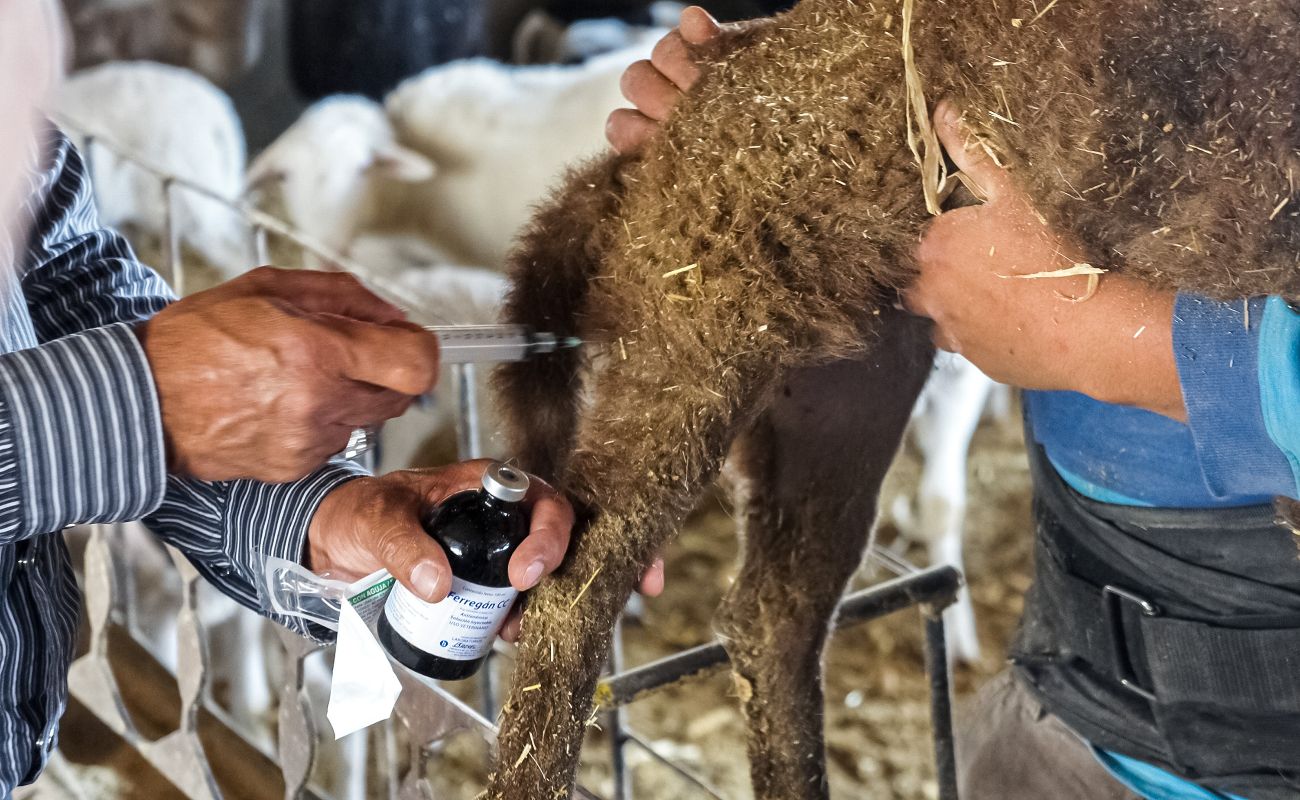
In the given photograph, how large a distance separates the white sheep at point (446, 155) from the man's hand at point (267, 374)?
8.37 ft

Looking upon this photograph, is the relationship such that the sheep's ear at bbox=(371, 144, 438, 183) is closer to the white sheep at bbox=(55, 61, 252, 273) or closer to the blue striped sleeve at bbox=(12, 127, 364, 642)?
the white sheep at bbox=(55, 61, 252, 273)

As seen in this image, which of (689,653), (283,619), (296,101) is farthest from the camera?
(296,101)

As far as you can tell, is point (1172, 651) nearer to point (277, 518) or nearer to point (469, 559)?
point (469, 559)

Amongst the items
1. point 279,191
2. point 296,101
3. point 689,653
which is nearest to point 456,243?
point 279,191

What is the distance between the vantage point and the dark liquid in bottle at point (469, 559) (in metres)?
1.11

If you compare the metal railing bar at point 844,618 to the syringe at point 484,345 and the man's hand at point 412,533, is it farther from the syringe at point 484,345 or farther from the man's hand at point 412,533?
the syringe at point 484,345

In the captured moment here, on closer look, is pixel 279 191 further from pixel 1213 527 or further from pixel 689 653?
pixel 1213 527

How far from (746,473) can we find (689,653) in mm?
283

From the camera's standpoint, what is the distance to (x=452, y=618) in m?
1.09

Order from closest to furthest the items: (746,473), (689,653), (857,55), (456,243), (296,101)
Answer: (857,55), (746,473), (689,653), (456,243), (296,101)

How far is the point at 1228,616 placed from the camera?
1.21 metres

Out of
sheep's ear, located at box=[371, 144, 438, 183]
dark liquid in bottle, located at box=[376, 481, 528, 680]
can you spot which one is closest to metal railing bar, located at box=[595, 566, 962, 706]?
dark liquid in bottle, located at box=[376, 481, 528, 680]

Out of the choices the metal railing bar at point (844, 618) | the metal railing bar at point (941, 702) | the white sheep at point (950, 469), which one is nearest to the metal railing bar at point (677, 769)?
the metal railing bar at point (844, 618)

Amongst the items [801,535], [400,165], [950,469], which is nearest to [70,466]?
[801,535]
